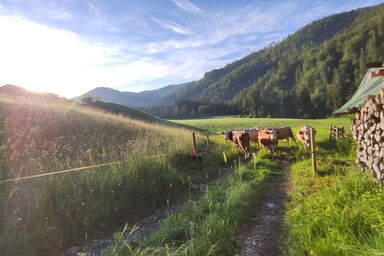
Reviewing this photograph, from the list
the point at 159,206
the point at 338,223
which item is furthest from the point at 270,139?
the point at 338,223

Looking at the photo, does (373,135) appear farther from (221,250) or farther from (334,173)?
(221,250)

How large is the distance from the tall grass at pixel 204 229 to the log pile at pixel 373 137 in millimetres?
2903

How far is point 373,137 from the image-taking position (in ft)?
25.9

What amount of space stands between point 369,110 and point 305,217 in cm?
437

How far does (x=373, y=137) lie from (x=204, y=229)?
18.0 ft

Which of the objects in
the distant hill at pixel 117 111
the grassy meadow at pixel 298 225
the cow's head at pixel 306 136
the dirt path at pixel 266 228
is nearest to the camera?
the grassy meadow at pixel 298 225

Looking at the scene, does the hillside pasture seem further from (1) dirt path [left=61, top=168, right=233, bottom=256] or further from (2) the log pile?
(1) dirt path [left=61, top=168, right=233, bottom=256]

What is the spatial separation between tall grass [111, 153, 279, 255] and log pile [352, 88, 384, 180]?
2.90m

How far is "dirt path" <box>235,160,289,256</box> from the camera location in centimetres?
501

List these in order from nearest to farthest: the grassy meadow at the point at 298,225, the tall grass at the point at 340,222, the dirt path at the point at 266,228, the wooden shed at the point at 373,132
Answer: the tall grass at the point at 340,222 → the grassy meadow at the point at 298,225 → the dirt path at the point at 266,228 → the wooden shed at the point at 373,132

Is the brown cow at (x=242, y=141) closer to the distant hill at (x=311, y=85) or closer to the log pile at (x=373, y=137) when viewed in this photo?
the log pile at (x=373, y=137)

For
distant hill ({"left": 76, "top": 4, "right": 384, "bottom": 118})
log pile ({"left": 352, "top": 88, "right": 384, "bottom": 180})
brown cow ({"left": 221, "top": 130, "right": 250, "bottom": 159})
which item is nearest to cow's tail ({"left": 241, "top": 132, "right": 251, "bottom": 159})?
brown cow ({"left": 221, "top": 130, "right": 250, "bottom": 159})

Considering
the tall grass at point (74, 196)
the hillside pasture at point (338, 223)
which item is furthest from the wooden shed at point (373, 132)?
the tall grass at point (74, 196)

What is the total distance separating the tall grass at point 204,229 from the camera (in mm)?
4500
